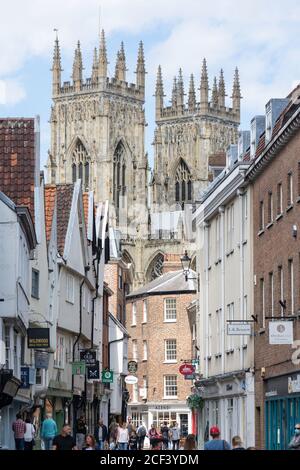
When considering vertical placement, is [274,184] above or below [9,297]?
above

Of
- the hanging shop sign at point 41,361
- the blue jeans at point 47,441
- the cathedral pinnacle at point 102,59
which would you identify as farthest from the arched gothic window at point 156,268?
the blue jeans at point 47,441

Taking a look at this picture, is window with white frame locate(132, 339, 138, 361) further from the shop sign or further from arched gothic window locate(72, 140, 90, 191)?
the shop sign

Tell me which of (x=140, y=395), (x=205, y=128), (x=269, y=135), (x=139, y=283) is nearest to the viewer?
(x=269, y=135)

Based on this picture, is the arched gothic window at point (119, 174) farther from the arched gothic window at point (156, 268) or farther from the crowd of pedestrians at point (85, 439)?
the crowd of pedestrians at point (85, 439)

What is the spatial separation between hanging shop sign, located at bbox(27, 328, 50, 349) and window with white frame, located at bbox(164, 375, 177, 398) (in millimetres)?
64979

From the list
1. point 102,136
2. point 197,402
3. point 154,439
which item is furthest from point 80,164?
point 154,439

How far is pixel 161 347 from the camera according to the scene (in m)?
104

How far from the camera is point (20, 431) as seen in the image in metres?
35.7

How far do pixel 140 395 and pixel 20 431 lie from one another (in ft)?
245

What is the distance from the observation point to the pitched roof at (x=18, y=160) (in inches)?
1670

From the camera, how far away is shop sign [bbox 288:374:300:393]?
35.7 m

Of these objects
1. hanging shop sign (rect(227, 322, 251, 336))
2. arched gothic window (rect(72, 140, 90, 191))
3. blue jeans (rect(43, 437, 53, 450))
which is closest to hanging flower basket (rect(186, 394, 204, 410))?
hanging shop sign (rect(227, 322, 251, 336))

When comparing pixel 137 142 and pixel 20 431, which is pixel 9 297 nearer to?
pixel 20 431
